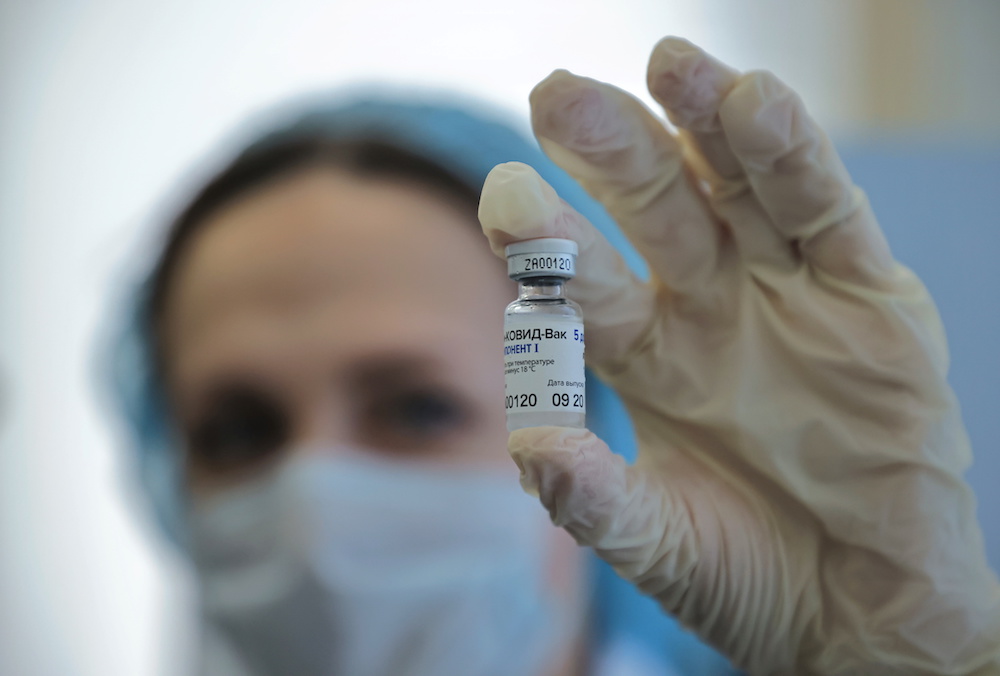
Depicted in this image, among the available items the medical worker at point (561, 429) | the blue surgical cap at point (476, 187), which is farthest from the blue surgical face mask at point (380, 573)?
the blue surgical cap at point (476, 187)

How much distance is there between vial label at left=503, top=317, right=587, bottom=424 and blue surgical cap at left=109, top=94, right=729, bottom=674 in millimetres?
676

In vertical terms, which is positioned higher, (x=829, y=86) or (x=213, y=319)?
(x=829, y=86)

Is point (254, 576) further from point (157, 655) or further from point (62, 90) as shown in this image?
point (62, 90)

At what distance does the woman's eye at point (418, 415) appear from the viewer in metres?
1.14

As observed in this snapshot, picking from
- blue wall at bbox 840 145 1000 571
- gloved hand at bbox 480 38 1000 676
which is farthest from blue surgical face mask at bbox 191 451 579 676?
blue wall at bbox 840 145 1000 571

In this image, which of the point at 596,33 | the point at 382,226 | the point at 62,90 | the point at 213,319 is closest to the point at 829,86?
the point at 596,33

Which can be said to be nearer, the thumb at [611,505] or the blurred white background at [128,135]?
the thumb at [611,505]

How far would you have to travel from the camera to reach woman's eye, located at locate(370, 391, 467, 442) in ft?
3.74

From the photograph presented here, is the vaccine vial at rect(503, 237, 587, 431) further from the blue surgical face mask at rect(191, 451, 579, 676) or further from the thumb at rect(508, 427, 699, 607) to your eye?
the blue surgical face mask at rect(191, 451, 579, 676)

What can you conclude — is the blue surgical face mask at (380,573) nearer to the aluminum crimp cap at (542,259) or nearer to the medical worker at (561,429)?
the medical worker at (561,429)

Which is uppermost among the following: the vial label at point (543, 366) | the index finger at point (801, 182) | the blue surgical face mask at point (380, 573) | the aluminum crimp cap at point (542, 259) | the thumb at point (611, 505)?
the index finger at point (801, 182)

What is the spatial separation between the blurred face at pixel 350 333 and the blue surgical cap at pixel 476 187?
100mm

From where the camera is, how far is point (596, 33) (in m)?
1.52

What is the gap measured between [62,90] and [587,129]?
141cm
